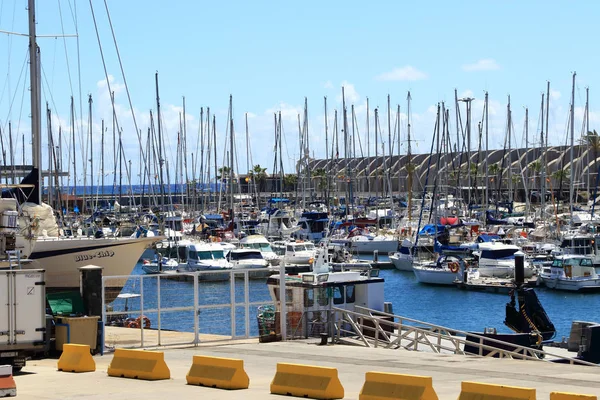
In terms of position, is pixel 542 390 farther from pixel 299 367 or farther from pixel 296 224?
pixel 296 224

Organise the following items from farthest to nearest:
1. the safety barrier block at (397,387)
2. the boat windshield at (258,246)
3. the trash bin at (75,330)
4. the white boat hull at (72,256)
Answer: the boat windshield at (258,246) < the white boat hull at (72,256) < the trash bin at (75,330) < the safety barrier block at (397,387)

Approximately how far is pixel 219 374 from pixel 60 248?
19.0 m

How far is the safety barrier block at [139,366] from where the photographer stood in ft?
65.3

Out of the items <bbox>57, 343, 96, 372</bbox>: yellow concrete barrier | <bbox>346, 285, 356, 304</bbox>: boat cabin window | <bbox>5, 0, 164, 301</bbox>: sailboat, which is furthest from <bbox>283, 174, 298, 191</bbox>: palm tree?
<bbox>57, 343, 96, 372</bbox>: yellow concrete barrier

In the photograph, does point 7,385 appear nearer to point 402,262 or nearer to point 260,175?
point 402,262

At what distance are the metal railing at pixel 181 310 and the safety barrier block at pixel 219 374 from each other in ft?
15.2

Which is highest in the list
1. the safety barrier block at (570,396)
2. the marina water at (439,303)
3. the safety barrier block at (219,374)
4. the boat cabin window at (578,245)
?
the safety barrier block at (570,396)

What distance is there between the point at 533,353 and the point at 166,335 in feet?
34.0

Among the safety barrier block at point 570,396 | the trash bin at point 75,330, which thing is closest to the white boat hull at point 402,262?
the trash bin at point 75,330

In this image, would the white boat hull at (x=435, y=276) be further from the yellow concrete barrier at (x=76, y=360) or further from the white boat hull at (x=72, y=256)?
the yellow concrete barrier at (x=76, y=360)

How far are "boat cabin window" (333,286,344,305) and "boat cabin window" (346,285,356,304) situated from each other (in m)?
0.19

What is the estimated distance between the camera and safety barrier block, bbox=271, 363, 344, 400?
16.8m

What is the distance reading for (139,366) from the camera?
2036 cm

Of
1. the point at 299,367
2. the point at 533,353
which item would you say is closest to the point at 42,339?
the point at 299,367
